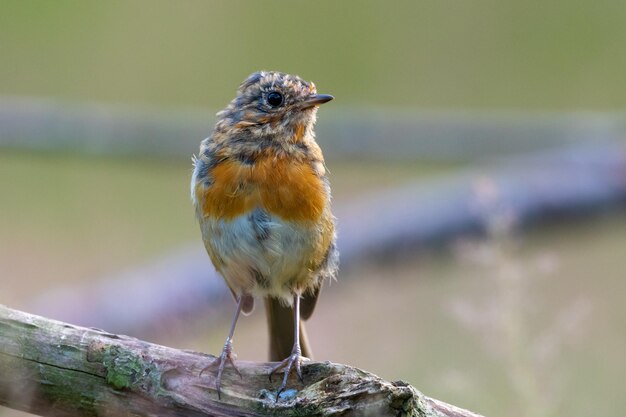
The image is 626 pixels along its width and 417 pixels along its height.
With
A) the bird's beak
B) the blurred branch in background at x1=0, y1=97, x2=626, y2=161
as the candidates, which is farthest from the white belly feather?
the blurred branch in background at x1=0, y1=97, x2=626, y2=161

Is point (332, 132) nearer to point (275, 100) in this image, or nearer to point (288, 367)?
point (275, 100)

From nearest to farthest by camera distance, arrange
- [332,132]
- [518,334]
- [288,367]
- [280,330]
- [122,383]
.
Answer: [122,383], [288,367], [518,334], [280,330], [332,132]

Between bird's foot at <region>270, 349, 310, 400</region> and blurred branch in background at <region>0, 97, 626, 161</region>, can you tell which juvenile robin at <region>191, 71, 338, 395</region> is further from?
blurred branch in background at <region>0, 97, 626, 161</region>

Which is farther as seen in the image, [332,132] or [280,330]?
[332,132]

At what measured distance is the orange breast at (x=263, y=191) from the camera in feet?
12.7

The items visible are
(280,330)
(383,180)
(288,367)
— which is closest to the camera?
(288,367)

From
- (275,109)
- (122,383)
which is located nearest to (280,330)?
(275,109)

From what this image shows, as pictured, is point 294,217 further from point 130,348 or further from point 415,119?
point 415,119

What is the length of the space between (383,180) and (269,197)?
20.4ft

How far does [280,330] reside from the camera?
4.36 meters

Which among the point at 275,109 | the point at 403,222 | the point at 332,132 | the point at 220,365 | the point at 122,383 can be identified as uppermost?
the point at 332,132

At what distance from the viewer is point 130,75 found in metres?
9.88

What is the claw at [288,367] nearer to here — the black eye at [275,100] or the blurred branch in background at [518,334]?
the blurred branch in background at [518,334]

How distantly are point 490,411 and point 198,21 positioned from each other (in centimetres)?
583
